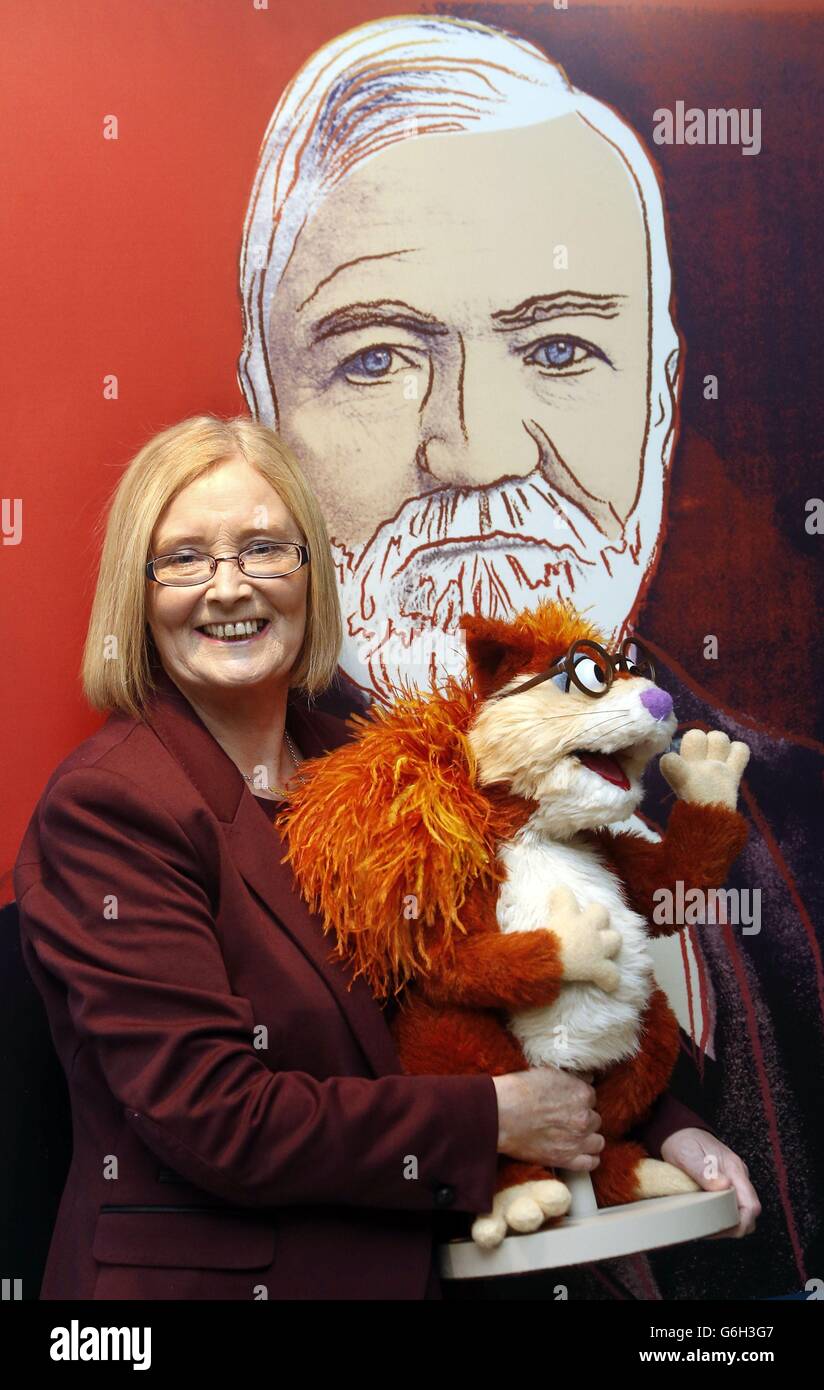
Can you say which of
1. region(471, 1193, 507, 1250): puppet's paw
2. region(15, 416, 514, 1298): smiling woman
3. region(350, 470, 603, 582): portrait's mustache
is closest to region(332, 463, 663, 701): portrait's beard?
region(350, 470, 603, 582): portrait's mustache

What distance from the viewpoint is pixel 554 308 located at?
6.41ft

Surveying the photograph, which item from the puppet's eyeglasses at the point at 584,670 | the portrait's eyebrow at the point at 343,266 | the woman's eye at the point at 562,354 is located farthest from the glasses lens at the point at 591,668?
the portrait's eyebrow at the point at 343,266

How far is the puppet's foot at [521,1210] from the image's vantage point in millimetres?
1384

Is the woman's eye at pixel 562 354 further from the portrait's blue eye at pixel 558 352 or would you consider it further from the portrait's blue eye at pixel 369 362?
the portrait's blue eye at pixel 369 362

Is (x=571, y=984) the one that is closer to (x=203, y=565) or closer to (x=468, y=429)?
(x=203, y=565)

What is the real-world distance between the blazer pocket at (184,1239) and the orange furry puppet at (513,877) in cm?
25

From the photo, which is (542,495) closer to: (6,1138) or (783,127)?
(783,127)

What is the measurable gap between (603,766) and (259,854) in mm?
423

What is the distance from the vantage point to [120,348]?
1.87 m

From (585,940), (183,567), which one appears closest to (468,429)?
→ (183,567)

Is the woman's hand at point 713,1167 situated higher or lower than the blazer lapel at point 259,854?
lower

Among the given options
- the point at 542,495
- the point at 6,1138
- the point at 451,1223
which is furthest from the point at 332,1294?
the point at 542,495

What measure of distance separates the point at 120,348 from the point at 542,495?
2.20ft

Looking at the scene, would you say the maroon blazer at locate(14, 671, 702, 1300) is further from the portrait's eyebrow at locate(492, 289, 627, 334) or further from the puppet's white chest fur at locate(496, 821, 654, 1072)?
the portrait's eyebrow at locate(492, 289, 627, 334)
